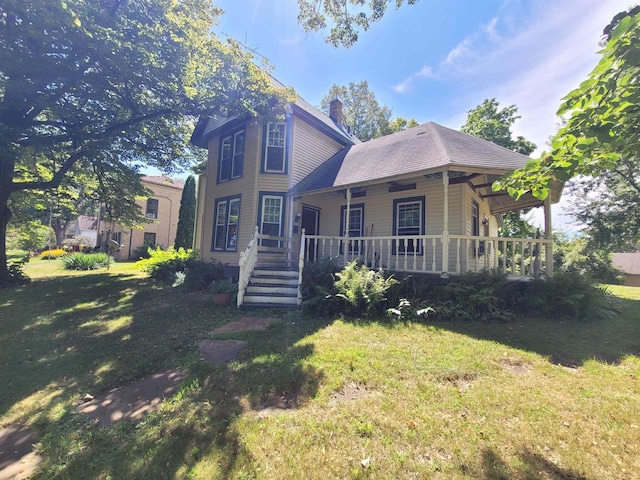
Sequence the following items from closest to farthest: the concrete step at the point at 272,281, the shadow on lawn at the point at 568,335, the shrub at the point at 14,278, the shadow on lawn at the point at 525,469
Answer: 1. the shadow on lawn at the point at 525,469
2. the shadow on lawn at the point at 568,335
3. the concrete step at the point at 272,281
4. the shrub at the point at 14,278

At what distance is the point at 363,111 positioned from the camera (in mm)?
29438

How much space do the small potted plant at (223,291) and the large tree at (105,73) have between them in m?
6.14

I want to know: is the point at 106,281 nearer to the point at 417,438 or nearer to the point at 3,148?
the point at 3,148

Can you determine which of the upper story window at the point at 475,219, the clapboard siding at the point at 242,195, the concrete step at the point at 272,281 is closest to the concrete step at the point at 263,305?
the concrete step at the point at 272,281

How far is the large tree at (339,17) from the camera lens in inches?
293

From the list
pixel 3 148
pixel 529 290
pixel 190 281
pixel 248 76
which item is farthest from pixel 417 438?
pixel 3 148

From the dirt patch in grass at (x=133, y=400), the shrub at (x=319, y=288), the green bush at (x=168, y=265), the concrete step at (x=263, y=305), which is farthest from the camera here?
the green bush at (x=168, y=265)

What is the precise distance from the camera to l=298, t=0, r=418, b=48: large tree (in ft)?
24.4

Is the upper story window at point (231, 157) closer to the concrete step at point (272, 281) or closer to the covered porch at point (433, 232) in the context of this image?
the covered porch at point (433, 232)

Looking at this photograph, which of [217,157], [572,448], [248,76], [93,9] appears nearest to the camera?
[572,448]

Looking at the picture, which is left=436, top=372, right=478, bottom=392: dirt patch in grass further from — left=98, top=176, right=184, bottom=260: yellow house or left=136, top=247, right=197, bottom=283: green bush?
left=98, top=176, right=184, bottom=260: yellow house

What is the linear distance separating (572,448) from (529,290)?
212 inches

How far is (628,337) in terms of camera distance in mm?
5293

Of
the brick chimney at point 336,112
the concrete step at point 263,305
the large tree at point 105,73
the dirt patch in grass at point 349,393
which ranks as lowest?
the dirt patch in grass at point 349,393
